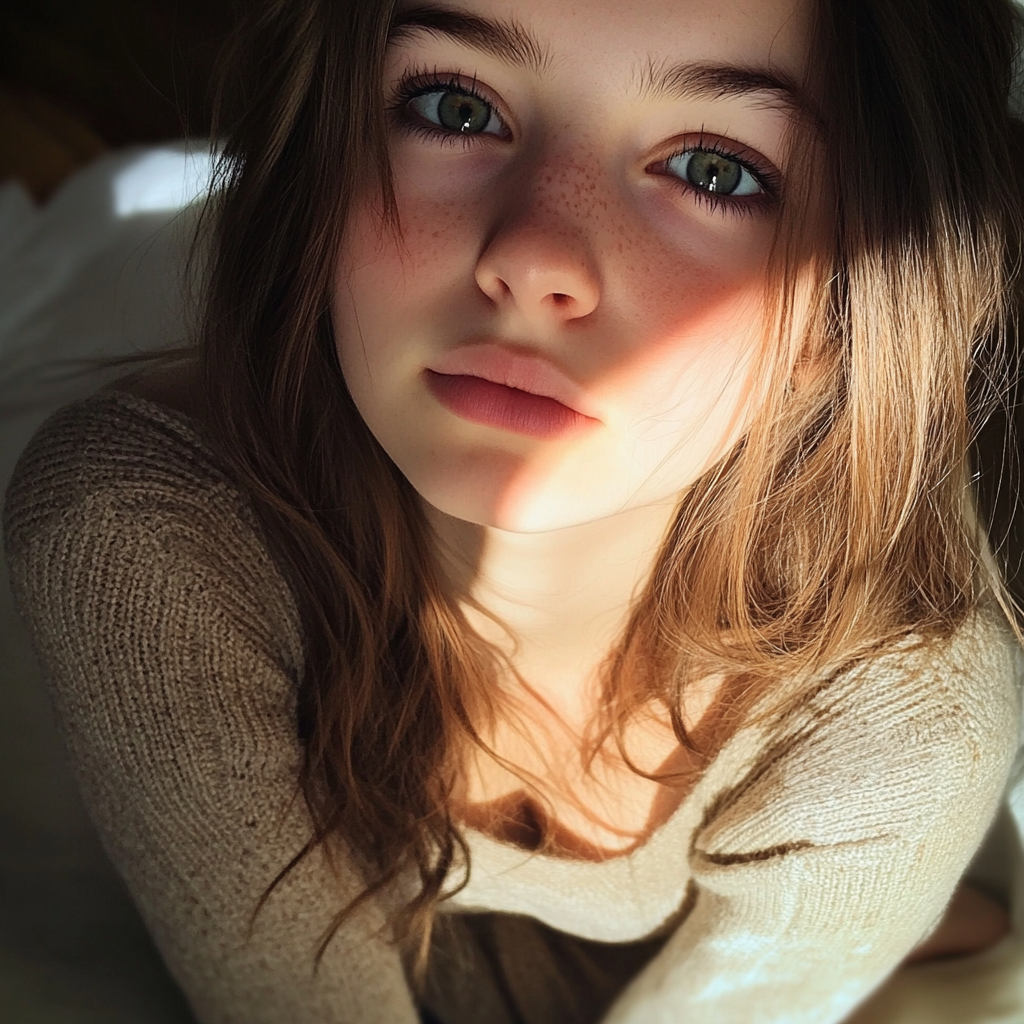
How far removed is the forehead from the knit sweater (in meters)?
0.33

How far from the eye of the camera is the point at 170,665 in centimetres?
64

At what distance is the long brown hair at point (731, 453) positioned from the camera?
545mm

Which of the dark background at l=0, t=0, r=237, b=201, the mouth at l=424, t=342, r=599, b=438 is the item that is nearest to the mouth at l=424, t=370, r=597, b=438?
the mouth at l=424, t=342, r=599, b=438

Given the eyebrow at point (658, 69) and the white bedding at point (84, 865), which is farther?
the white bedding at point (84, 865)

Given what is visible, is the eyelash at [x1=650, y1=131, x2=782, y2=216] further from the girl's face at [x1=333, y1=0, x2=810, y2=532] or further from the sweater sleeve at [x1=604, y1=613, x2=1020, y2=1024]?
the sweater sleeve at [x1=604, y1=613, x2=1020, y2=1024]

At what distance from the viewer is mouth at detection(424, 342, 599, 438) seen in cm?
52

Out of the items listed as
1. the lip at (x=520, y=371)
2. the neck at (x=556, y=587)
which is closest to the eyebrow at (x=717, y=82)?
the lip at (x=520, y=371)

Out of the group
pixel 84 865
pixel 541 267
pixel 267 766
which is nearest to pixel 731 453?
pixel 541 267

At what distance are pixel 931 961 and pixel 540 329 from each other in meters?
0.82

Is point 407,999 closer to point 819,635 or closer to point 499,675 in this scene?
point 499,675

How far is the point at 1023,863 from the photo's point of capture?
37.0 inches

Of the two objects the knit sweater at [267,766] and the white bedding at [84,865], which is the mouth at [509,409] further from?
the white bedding at [84,865]

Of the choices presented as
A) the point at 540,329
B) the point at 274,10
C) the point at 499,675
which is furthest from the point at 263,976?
the point at 274,10

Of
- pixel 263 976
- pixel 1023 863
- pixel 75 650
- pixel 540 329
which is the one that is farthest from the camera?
pixel 1023 863
